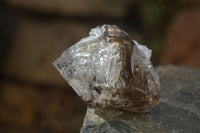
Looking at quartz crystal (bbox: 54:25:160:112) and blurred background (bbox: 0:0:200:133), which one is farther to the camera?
blurred background (bbox: 0:0:200:133)

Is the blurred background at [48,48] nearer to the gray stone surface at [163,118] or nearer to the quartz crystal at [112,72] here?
the gray stone surface at [163,118]

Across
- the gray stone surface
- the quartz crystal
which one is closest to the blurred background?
the gray stone surface

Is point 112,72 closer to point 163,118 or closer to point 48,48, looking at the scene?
point 163,118

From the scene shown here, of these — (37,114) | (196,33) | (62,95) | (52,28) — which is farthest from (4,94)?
(196,33)

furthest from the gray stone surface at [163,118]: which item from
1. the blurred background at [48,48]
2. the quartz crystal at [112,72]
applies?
the blurred background at [48,48]

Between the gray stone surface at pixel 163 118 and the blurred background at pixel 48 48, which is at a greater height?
the blurred background at pixel 48 48

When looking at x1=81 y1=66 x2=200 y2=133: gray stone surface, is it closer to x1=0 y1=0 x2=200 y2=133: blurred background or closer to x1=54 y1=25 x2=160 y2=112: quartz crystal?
x1=54 y1=25 x2=160 y2=112: quartz crystal
